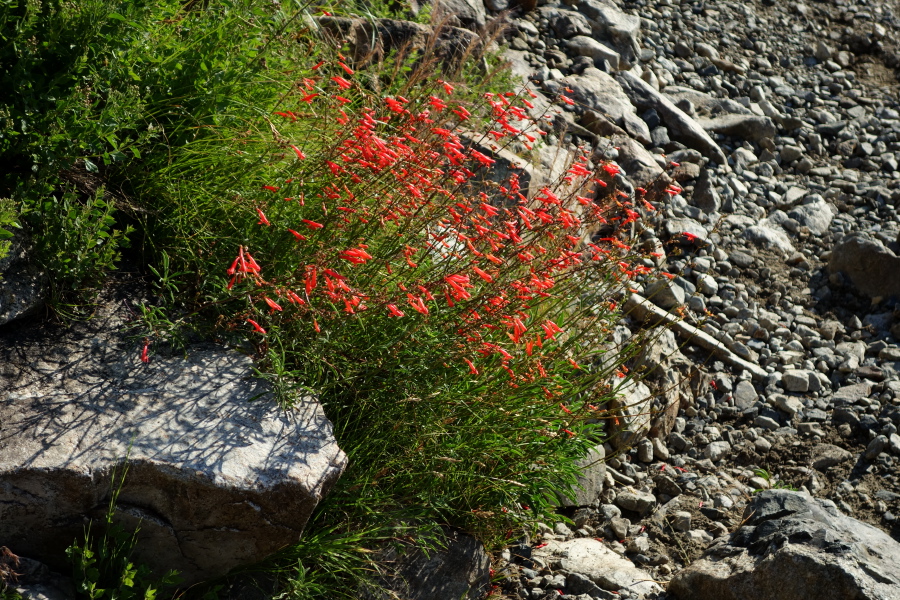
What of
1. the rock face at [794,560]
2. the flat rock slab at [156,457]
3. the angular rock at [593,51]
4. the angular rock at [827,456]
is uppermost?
the flat rock slab at [156,457]

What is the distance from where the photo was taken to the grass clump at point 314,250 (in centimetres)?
289

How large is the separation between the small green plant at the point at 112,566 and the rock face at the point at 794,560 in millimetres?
2242

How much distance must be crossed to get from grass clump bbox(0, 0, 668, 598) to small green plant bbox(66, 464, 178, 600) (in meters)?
0.48

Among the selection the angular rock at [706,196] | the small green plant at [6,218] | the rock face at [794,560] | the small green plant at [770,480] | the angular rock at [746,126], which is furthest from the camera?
the angular rock at [746,126]

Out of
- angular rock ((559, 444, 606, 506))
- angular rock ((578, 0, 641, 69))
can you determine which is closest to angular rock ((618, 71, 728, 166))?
angular rock ((578, 0, 641, 69))

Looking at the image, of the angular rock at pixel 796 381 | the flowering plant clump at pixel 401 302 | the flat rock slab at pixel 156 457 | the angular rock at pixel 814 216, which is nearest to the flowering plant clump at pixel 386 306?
the flowering plant clump at pixel 401 302

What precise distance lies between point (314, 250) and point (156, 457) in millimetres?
1017

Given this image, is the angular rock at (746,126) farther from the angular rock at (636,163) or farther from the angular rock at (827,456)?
the angular rock at (827,456)

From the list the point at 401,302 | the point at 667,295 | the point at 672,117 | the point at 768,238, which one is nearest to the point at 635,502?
the point at 667,295

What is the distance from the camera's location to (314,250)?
324 cm

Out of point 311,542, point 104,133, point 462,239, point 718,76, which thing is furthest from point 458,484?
point 718,76

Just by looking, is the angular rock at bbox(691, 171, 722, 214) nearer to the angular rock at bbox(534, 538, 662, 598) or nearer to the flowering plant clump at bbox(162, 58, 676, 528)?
the flowering plant clump at bbox(162, 58, 676, 528)

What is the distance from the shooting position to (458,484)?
3.34m

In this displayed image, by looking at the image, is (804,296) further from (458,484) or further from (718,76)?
(458,484)
